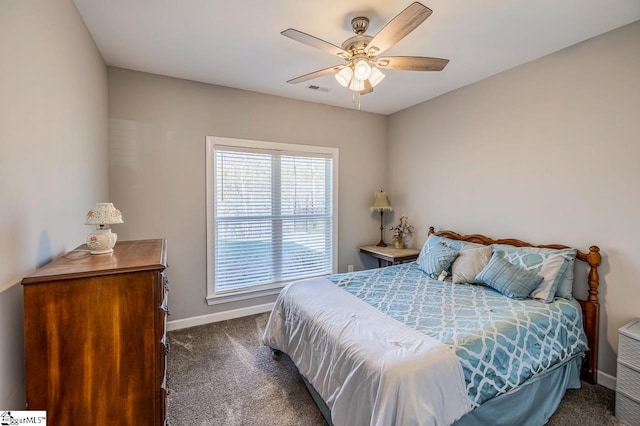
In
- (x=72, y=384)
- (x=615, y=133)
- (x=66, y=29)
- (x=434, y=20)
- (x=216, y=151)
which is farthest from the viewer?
(x=216, y=151)

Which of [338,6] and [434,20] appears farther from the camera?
[434,20]

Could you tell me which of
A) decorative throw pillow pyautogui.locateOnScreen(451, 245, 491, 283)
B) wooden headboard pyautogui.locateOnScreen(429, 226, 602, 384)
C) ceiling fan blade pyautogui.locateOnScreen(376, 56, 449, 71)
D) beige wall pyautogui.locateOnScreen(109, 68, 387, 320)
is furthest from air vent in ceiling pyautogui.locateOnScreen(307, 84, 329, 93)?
wooden headboard pyautogui.locateOnScreen(429, 226, 602, 384)

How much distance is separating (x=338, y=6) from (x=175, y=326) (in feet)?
11.1

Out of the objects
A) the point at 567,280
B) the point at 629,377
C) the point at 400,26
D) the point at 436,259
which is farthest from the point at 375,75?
the point at 629,377

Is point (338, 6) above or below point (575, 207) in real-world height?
above

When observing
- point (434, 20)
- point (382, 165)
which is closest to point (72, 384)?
point (434, 20)

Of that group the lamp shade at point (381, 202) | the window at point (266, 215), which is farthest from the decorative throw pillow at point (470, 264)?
the window at point (266, 215)

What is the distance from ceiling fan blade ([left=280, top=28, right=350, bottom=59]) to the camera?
1.65 m

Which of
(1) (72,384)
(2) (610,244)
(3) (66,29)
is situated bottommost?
(1) (72,384)

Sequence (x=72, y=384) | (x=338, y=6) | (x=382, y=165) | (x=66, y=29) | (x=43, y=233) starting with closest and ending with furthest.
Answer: (x=72, y=384)
(x=43, y=233)
(x=66, y=29)
(x=338, y=6)
(x=382, y=165)

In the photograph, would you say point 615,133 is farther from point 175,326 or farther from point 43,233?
point 175,326

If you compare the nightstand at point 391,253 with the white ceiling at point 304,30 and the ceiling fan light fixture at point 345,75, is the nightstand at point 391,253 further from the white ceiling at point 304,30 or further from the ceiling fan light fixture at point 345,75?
the ceiling fan light fixture at point 345,75

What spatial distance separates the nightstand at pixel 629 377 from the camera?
1.83 meters

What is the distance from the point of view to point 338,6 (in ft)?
6.17
